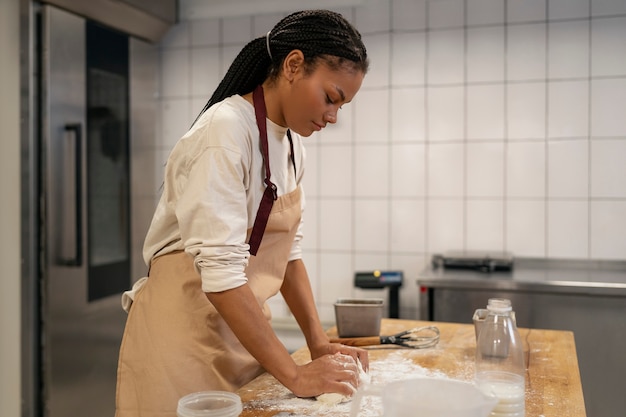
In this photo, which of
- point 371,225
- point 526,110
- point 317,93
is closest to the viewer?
point 317,93

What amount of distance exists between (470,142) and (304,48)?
6.20 ft

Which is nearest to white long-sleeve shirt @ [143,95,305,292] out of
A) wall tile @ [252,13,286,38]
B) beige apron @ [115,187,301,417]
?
beige apron @ [115,187,301,417]

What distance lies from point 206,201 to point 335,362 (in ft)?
1.40

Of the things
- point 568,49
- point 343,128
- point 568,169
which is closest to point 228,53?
point 343,128

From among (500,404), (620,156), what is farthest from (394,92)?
(500,404)

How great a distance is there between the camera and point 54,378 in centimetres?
257

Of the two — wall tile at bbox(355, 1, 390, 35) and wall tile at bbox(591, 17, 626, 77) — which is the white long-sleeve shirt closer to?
wall tile at bbox(355, 1, 390, 35)

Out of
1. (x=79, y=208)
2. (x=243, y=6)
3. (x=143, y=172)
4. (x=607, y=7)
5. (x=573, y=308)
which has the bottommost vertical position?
(x=573, y=308)

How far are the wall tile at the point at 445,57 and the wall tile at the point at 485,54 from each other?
43mm

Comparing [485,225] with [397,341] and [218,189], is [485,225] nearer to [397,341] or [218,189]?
[397,341]

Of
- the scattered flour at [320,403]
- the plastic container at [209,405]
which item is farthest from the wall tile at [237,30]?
the plastic container at [209,405]

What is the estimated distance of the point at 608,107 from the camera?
9.27 feet

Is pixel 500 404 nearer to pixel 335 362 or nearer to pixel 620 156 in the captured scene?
pixel 335 362

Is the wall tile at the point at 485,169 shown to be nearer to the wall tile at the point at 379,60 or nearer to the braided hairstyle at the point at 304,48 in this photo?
the wall tile at the point at 379,60
